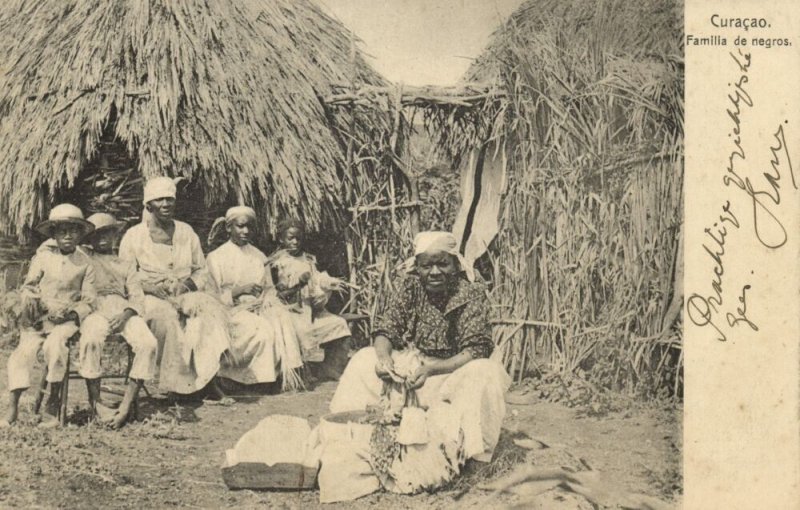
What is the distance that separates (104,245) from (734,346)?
349 cm

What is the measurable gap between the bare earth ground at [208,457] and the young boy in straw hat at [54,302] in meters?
0.21

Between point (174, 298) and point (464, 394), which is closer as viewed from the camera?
point (464, 394)

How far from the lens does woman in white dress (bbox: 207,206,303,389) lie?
4.69 m

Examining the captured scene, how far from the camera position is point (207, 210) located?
5.35 m

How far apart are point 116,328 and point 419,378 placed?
1654 mm

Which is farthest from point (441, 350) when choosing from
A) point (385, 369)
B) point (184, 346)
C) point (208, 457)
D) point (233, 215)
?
point (233, 215)

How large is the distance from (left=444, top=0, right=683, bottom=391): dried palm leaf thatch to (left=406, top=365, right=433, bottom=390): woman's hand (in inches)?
49.9

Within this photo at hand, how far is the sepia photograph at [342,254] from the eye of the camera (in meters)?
3.76

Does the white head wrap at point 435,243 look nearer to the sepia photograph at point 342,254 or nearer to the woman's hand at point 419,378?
the sepia photograph at point 342,254

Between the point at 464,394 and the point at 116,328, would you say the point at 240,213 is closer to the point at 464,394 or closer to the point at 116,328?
the point at 116,328

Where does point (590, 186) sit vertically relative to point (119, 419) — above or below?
above

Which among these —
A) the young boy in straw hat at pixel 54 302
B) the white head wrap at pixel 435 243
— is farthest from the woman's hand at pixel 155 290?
the white head wrap at pixel 435 243

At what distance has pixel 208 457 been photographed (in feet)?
13.0
